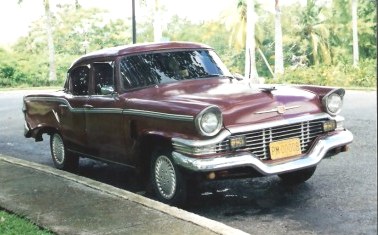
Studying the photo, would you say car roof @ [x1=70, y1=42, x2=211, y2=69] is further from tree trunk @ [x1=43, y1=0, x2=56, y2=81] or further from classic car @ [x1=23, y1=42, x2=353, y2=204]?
tree trunk @ [x1=43, y1=0, x2=56, y2=81]

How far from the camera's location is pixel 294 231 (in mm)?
4703

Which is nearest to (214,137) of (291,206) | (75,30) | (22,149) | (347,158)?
(291,206)

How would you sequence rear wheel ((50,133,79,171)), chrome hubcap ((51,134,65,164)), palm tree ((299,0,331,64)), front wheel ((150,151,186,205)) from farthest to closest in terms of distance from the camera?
1. palm tree ((299,0,331,64))
2. chrome hubcap ((51,134,65,164))
3. rear wheel ((50,133,79,171))
4. front wheel ((150,151,186,205))

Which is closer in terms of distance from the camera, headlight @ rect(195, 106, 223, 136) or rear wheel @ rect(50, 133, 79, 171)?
headlight @ rect(195, 106, 223, 136)

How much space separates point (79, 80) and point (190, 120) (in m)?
2.75

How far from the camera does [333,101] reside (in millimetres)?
5824

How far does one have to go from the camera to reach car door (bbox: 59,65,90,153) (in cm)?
706

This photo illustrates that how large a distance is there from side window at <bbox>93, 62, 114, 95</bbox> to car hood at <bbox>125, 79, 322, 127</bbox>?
0.41m

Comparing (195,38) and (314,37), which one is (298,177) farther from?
(195,38)

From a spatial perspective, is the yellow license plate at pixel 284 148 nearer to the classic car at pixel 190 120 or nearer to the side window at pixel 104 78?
the classic car at pixel 190 120

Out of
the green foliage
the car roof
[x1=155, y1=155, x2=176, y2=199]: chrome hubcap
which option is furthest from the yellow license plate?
the green foliage

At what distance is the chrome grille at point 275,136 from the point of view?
17.3ft

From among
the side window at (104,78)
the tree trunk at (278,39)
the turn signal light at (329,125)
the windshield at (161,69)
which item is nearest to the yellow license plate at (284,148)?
the turn signal light at (329,125)

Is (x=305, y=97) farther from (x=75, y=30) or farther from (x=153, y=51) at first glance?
(x=75, y=30)
